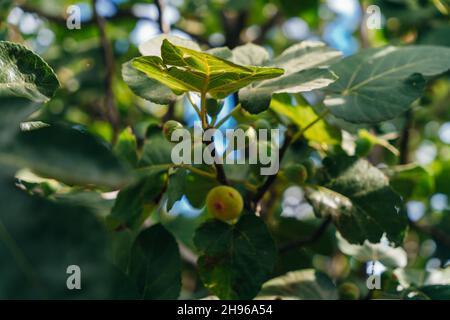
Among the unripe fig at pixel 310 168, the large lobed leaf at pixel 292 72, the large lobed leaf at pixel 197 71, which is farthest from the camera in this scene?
the unripe fig at pixel 310 168

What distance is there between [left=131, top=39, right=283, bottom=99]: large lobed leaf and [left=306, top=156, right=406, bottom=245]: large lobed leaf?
0.36 meters

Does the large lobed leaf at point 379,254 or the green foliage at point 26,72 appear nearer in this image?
the green foliage at point 26,72

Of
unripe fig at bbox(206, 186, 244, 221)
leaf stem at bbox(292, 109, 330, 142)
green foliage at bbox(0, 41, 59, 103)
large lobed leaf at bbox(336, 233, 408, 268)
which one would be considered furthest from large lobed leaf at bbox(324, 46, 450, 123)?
green foliage at bbox(0, 41, 59, 103)

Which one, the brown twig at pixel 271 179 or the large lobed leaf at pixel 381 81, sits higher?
the large lobed leaf at pixel 381 81

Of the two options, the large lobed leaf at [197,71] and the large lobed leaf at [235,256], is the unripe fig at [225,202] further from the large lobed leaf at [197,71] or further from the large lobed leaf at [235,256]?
the large lobed leaf at [197,71]

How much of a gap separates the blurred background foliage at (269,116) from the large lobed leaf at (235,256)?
0.25 meters

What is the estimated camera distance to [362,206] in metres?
1.31

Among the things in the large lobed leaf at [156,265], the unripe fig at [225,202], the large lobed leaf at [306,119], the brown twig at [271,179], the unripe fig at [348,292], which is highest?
the large lobed leaf at [306,119]

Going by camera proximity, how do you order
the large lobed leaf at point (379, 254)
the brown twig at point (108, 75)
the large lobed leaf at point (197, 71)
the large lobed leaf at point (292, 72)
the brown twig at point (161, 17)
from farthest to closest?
the brown twig at point (108, 75) → the brown twig at point (161, 17) → the large lobed leaf at point (379, 254) → the large lobed leaf at point (292, 72) → the large lobed leaf at point (197, 71)

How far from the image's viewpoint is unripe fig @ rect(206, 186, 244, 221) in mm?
1193

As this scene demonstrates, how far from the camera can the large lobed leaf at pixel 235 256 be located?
119 centimetres

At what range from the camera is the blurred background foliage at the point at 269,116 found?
6.13ft

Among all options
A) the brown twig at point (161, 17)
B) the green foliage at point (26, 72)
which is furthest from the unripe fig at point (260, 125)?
the brown twig at point (161, 17)

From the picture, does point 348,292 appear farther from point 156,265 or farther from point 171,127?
point 171,127
